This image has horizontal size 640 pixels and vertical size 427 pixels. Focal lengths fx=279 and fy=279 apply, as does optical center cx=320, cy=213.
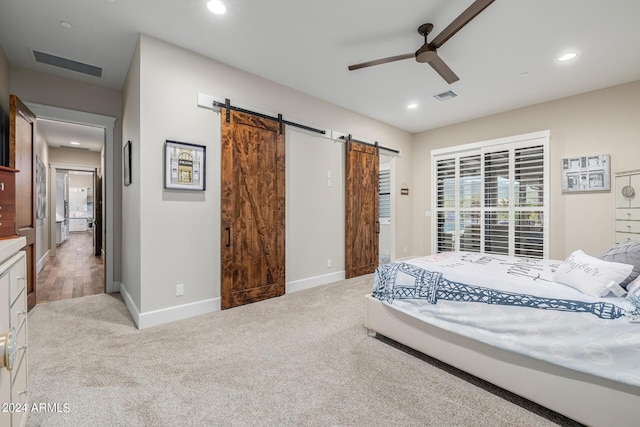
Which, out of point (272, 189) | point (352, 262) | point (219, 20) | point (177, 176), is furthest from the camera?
point (352, 262)

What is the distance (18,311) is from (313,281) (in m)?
3.29

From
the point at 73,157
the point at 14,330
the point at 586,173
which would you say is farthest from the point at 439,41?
the point at 73,157

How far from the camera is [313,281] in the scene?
4188 millimetres

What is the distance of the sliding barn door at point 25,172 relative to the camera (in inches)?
115

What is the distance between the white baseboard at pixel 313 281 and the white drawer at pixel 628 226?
375 cm

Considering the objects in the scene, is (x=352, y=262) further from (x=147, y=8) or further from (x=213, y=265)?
(x=147, y=8)

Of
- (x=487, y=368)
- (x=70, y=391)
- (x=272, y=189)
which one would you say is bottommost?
(x=70, y=391)

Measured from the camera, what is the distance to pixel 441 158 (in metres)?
5.78

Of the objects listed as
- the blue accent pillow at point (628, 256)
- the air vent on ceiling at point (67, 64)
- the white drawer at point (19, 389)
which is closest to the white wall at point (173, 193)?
the air vent on ceiling at point (67, 64)

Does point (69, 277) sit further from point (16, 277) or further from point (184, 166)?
point (16, 277)

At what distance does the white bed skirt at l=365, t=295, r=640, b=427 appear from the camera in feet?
4.57

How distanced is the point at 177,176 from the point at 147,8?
4.84ft

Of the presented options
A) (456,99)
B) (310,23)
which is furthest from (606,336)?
(456,99)

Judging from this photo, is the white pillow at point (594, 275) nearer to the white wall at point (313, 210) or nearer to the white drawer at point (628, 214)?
the white drawer at point (628, 214)
